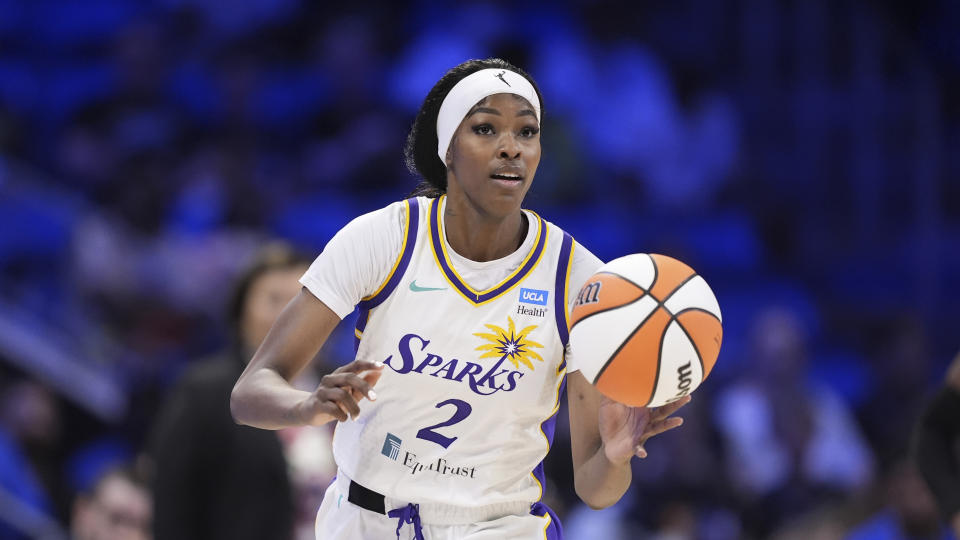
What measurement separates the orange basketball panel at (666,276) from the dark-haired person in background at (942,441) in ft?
5.25

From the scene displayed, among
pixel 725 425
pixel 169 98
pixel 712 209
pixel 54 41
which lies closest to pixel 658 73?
pixel 712 209

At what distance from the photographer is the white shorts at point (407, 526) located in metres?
3.85

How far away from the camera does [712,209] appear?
9.81 meters

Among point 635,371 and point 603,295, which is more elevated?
point 603,295

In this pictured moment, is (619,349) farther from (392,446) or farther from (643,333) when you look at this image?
(392,446)

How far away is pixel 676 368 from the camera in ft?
12.0

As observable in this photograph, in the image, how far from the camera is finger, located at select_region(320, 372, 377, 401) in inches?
129

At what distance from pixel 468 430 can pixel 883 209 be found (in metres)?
6.68

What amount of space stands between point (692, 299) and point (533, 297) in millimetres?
476

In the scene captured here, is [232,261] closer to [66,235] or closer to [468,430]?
[66,235]

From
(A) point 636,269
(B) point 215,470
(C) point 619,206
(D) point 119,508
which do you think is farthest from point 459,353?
(C) point 619,206

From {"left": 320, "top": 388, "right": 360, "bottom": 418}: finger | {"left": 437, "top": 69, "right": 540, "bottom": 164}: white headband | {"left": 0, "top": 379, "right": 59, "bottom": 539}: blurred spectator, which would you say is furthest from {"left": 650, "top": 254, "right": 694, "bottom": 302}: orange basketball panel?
{"left": 0, "top": 379, "right": 59, "bottom": 539}: blurred spectator

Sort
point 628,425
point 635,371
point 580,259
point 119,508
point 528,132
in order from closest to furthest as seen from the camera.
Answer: point 635,371
point 628,425
point 528,132
point 580,259
point 119,508

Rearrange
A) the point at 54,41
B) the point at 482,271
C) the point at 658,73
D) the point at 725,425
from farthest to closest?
the point at 54,41 → the point at 658,73 → the point at 725,425 → the point at 482,271
